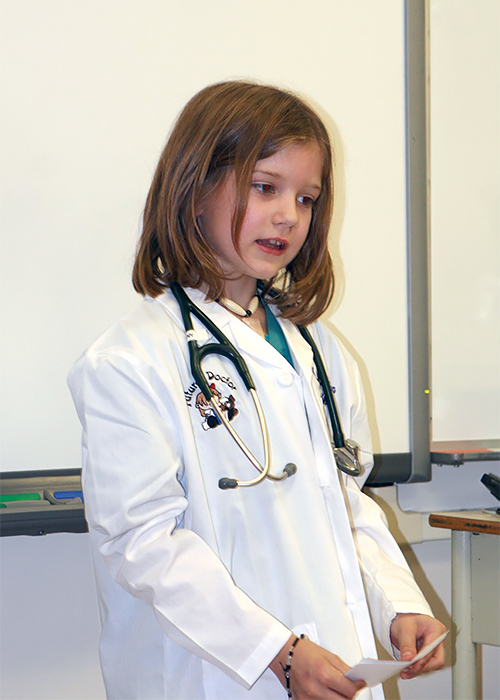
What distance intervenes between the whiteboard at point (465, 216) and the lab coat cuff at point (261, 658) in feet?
3.87

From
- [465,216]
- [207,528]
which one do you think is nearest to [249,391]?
[207,528]

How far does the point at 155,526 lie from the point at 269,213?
1.47ft

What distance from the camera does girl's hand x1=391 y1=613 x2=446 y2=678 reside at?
844mm

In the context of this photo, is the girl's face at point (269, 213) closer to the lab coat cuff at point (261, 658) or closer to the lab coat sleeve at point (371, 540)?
the lab coat sleeve at point (371, 540)

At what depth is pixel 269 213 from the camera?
95 cm

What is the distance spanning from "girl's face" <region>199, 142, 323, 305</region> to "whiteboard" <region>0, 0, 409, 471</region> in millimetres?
582

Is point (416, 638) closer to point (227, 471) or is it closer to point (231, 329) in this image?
point (227, 471)

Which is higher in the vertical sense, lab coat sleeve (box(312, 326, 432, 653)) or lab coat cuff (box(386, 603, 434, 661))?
lab coat sleeve (box(312, 326, 432, 653))

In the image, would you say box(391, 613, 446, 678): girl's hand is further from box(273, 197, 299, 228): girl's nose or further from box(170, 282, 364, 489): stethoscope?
box(273, 197, 299, 228): girl's nose

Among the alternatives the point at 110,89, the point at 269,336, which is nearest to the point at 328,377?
the point at 269,336

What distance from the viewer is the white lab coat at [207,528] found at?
2.55 feet

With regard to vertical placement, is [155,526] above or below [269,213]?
below

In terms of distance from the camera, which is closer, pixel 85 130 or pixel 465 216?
pixel 85 130

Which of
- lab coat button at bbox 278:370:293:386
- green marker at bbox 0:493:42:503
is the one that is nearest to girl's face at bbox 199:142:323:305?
lab coat button at bbox 278:370:293:386
